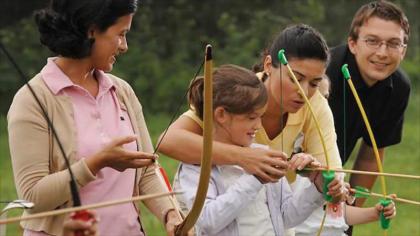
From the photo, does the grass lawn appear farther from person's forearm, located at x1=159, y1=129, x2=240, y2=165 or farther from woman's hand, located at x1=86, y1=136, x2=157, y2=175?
woman's hand, located at x1=86, y1=136, x2=157, y2=175

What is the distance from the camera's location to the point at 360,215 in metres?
4.24

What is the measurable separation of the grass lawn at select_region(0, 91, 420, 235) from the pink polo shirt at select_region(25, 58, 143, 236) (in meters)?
3.60

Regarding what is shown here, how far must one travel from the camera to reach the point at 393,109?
548 cm

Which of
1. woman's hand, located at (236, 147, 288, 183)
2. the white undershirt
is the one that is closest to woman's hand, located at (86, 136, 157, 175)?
woman's hand, located at (236, 147, 288, 183)

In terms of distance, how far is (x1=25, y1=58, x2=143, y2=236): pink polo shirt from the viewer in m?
3.23

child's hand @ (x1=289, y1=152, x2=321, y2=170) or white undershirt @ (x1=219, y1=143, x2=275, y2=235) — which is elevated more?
child's hand @ (x1=289, y1=152, x2=321, y2=170)

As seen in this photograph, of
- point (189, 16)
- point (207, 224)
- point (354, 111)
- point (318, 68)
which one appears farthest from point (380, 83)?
point (189, 16)

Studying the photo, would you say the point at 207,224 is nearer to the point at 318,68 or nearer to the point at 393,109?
the point at 318,68

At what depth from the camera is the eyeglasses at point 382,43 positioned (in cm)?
497

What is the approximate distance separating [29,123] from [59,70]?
0.21 metres

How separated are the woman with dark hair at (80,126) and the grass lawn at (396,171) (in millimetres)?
3618

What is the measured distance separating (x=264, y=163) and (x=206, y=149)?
48 centimetres

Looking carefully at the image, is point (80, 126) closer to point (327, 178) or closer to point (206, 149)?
point (206, 149)

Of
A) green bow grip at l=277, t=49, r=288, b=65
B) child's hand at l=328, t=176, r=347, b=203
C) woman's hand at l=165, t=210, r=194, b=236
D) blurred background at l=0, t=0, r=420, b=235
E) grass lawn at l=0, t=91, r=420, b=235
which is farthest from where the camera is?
blurred background at l=0, t=0, r=420, b=235
